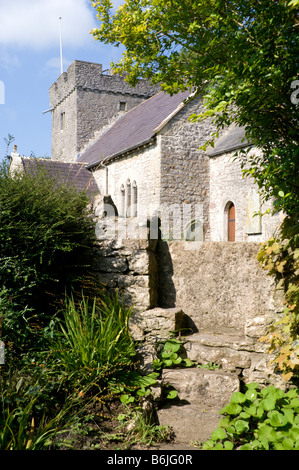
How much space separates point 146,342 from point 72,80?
24628mm

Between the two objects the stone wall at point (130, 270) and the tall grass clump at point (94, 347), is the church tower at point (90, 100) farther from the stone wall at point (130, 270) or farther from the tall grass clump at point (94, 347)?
the tall grass clump at point (94, 347)

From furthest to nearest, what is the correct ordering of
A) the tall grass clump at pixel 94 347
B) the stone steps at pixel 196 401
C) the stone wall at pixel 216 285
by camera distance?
the stone wall at pixel 216 285
the tall grass clump at pixel 94 347
the stone steps at pixel 196 401

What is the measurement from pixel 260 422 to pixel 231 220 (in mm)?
11220

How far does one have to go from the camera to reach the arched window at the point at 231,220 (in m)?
14.8

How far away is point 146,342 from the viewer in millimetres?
5098

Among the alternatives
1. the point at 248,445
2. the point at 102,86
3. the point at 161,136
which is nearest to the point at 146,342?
the point at 248,445

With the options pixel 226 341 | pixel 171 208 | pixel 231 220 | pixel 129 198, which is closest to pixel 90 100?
pixel 129 198

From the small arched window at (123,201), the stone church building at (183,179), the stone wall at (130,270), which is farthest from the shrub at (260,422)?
the small arched window at (123,201)

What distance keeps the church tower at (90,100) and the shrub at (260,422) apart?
→ 74.8 feet

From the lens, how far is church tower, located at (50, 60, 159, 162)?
1022 inches

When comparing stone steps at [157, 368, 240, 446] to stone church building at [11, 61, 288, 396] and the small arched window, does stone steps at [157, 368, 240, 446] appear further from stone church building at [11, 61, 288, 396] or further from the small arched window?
the small arched window

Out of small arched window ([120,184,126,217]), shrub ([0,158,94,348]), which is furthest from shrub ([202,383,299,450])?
small arched window ([120,184,126,217])

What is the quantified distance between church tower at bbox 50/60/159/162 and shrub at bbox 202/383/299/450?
2281 cm

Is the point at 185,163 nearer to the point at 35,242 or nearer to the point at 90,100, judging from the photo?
the point at 35,242
